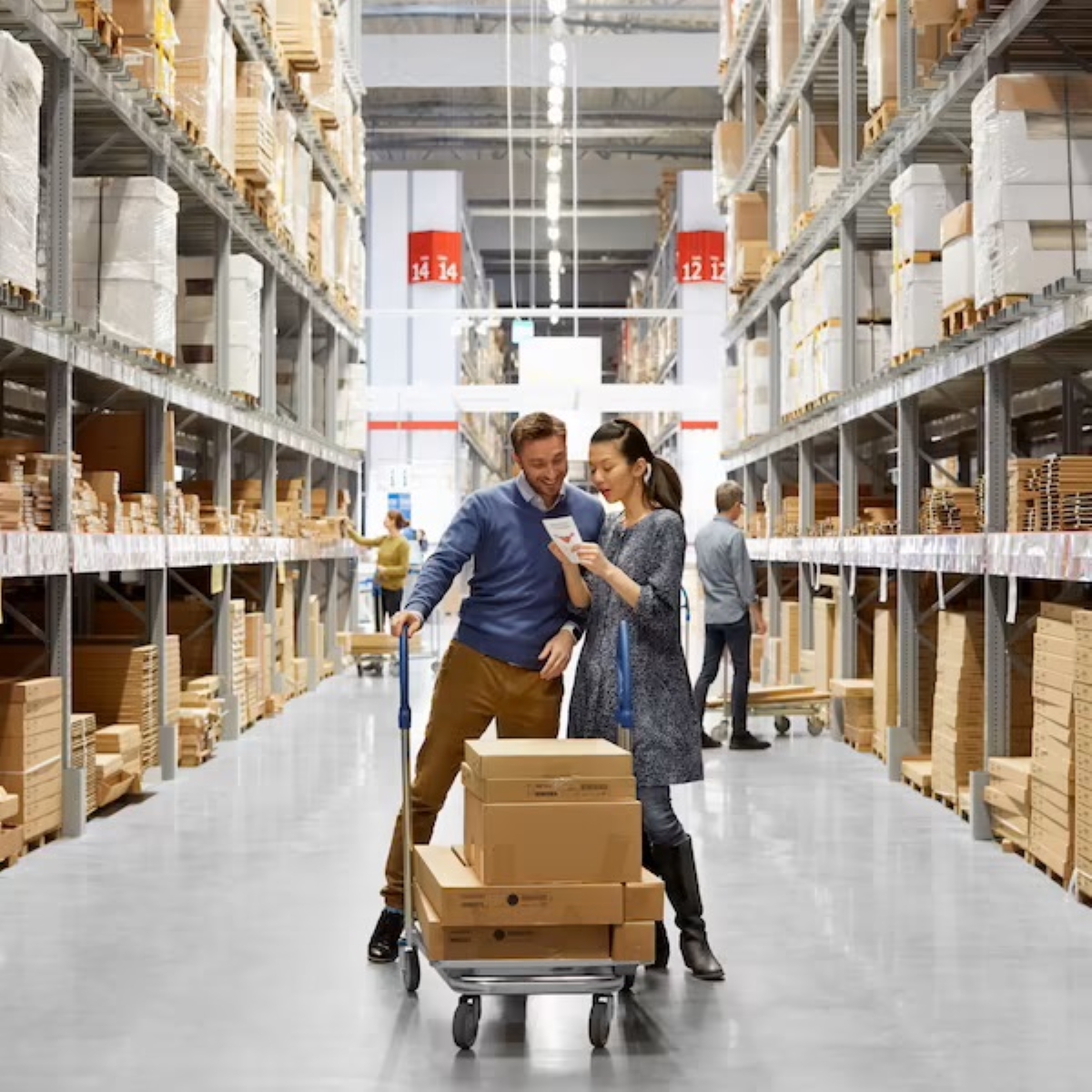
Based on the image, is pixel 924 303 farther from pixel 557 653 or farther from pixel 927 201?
pixel 557 653

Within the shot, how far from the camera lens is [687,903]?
16.8 feet

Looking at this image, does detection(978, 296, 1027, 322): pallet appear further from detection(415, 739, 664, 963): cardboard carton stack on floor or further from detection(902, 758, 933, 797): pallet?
detection(415, 739, 664, 963): cardboard carton stack on floor

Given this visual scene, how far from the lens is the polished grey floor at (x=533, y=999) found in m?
4.30

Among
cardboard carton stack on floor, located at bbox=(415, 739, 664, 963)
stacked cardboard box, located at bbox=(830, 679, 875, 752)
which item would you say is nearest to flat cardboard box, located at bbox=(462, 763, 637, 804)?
cardboard carton stack on floor, located at bbox=(415, 739, 664, 963)

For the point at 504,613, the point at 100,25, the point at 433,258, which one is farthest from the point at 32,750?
the point at 433,258

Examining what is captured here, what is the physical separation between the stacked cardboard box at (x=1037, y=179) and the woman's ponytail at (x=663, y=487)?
3172 millimetres

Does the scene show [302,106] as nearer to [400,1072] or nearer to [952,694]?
[952,694]

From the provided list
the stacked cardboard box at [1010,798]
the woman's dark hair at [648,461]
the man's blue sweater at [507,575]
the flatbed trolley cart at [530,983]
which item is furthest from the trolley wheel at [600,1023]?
the stacked cardboard box at [1010,798]

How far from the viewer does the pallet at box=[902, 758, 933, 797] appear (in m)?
9.35

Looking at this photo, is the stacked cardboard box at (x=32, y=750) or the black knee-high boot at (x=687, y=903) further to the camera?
the stacked cardboard box at (x=32, y=750)

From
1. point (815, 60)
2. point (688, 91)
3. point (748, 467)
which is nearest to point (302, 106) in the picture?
point (815, 60)

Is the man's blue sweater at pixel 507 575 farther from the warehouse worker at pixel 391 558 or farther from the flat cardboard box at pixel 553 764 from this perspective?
the warehouse worker at pixel 391 558

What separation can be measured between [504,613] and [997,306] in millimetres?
3720

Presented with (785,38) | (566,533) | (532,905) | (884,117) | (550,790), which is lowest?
(532,905)
